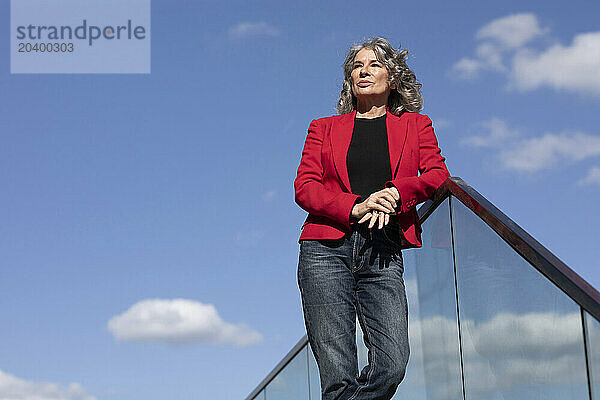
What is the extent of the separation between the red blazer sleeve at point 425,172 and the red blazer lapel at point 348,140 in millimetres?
77

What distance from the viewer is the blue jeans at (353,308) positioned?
8.23 ft

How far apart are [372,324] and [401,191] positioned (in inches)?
16.5

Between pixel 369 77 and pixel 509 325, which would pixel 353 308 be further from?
pixel 369 77

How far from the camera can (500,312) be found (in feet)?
7.84

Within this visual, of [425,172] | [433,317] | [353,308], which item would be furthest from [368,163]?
[433,317]

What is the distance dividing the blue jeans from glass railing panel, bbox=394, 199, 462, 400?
34 centimetres

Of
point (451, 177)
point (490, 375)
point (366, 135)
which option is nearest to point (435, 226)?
point (451, 177)

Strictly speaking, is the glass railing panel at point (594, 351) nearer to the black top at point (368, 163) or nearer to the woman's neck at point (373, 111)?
the black top at point (368, 163)

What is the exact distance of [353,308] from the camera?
102 inches

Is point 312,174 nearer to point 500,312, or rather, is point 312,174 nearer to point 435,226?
point 435,226

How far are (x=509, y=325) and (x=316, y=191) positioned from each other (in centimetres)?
72

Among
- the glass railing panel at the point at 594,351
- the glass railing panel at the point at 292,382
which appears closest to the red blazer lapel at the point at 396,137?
the glass railing panel at the point at 594,351

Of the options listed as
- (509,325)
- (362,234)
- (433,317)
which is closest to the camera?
(509,325)

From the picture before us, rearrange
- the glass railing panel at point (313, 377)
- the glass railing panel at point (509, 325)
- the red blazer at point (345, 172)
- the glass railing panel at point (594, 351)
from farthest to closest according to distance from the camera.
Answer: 1. the glass railing panel at point (313, 377)
2. the red blazer at point (345, 172)
3. the glass railing panel at point (509, 325)
4. the glass railing panel at point (594, 351)
